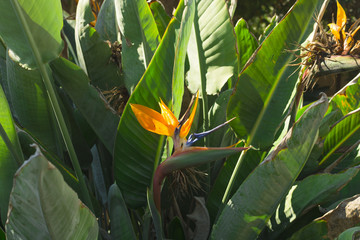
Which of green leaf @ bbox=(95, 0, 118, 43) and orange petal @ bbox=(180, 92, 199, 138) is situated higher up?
green leaf @ bbox=(95, 0, 118, 43)

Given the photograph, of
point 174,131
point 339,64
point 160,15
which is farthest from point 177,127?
point 160,15

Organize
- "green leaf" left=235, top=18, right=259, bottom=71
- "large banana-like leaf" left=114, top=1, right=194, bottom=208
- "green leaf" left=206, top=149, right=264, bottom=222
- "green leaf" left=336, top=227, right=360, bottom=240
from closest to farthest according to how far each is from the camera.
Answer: "green leaf" left=336, top=227, right=360, bottom=240, "large banana-like leaf" left=114, top=1, right=194, bottom=208, "green leaf" left=206, top=149, right=264, bottom=222, "green leaf" left=235, top=18, right=259, bottom=71

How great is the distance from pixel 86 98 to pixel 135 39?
21 centimetres

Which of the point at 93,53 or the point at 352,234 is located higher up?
the point at 93,53

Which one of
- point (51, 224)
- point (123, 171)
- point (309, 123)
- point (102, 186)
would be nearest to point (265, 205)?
point (309, 123)

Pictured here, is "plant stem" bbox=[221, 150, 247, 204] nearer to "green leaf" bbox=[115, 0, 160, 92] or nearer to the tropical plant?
the tropical plant

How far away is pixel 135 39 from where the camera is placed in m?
1.22

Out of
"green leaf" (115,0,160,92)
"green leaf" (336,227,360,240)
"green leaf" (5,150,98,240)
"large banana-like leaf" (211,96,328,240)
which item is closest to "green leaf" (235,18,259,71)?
"green leaf" (115,0,160,92)

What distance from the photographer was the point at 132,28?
121cm

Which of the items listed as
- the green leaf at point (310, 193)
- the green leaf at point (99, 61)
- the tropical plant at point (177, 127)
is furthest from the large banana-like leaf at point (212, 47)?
the green leaf at point (310, 193)

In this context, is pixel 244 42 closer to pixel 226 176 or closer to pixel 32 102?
pixel 226 176

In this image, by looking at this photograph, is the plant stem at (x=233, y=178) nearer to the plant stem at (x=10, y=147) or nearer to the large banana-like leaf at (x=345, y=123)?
the large banana-like leaf at (x=345, y=123)

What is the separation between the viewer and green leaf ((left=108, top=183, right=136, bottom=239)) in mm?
961

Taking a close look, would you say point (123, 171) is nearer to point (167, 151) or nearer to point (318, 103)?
point (167, 151)
